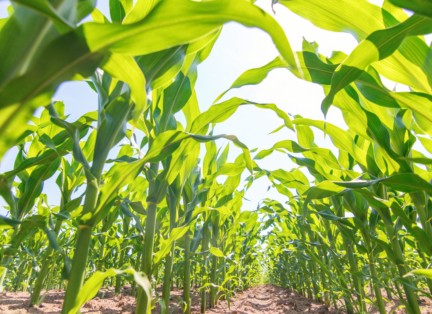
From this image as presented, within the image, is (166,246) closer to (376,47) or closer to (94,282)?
(94,282)

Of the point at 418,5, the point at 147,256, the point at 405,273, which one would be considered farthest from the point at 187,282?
the point at 418,5

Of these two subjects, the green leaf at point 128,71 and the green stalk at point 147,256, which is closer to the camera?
the green leaf at point 128,71

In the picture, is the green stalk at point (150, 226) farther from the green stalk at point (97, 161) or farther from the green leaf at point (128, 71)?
the green leaf at point (128, 71)

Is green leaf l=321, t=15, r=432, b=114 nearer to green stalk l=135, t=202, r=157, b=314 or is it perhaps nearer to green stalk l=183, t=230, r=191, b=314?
green stalk l=135, t=202, r=157, b=314

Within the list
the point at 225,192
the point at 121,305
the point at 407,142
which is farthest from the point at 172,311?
the point at 407,142

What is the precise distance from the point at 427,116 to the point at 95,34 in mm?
891

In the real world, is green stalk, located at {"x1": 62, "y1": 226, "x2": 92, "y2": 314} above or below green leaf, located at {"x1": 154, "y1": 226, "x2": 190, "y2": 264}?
below

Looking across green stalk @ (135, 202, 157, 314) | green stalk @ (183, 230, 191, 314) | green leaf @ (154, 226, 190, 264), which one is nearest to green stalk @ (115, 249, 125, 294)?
green stalk @ (183, 230, 191, 314)

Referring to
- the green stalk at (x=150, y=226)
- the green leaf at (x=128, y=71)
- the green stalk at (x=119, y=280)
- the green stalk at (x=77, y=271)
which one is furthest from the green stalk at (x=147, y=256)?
the green stalk at (x=119, y=280)

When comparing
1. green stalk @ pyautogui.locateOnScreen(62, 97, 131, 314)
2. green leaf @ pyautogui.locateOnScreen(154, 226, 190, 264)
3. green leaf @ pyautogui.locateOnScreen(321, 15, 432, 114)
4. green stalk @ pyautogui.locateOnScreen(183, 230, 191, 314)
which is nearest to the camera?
green leaf @ pyautogui.locateOnScreen(321, 15, 432, 114)

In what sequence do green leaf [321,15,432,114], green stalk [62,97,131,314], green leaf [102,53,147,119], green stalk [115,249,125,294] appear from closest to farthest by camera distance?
green leaf [102,53,147,119] < green leaf [321,15,432,114] < green stalk [62,97,131,314] < green stalk [115,249,125,294]

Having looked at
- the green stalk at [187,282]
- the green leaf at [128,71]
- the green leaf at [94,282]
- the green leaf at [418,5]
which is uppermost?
the green leaf at [418,5]

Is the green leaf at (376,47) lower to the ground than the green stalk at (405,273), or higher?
higher

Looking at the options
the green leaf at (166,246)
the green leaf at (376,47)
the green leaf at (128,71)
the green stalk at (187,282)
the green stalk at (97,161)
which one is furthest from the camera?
the green stalk at (187,282)
